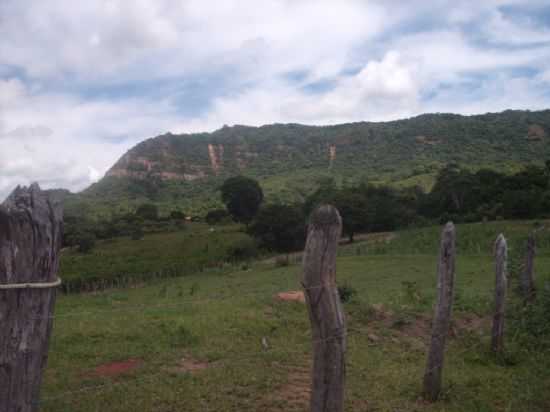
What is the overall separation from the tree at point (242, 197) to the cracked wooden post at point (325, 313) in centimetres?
5275

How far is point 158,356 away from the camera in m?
7.86

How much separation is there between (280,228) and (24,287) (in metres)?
39.8

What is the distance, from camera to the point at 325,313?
3266mm

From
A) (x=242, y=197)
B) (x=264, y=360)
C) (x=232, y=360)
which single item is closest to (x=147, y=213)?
(x=242, y=197)

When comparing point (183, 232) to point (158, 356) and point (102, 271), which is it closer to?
point (102, 271)

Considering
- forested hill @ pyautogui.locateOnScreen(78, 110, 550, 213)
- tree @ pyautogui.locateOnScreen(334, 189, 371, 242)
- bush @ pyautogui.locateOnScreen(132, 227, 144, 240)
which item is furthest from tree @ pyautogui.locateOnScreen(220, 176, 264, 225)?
tree @ pyautogui.locateOnScreen(334, 189, 371, 242)

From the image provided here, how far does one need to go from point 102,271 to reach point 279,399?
26081 mm

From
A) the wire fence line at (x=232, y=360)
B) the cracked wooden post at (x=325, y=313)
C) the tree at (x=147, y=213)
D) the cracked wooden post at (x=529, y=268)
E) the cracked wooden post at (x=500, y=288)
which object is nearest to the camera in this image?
the cracked wooden post at (x=325, y=313)

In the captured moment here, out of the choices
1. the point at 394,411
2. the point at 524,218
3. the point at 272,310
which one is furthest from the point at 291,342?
the point at 524,218

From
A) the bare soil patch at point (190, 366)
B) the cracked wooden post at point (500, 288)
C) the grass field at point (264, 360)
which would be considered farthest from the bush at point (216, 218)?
the cracked wooden post at point (500, 288)

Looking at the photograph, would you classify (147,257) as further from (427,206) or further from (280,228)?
(427,206)

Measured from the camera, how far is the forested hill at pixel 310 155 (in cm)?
8144

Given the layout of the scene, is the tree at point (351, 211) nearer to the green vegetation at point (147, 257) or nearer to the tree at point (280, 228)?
the tree at point (280, 228)

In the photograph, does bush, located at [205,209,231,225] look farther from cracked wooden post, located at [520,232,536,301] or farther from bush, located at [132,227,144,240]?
cracked wooden post, located at [520,232,536,301]
